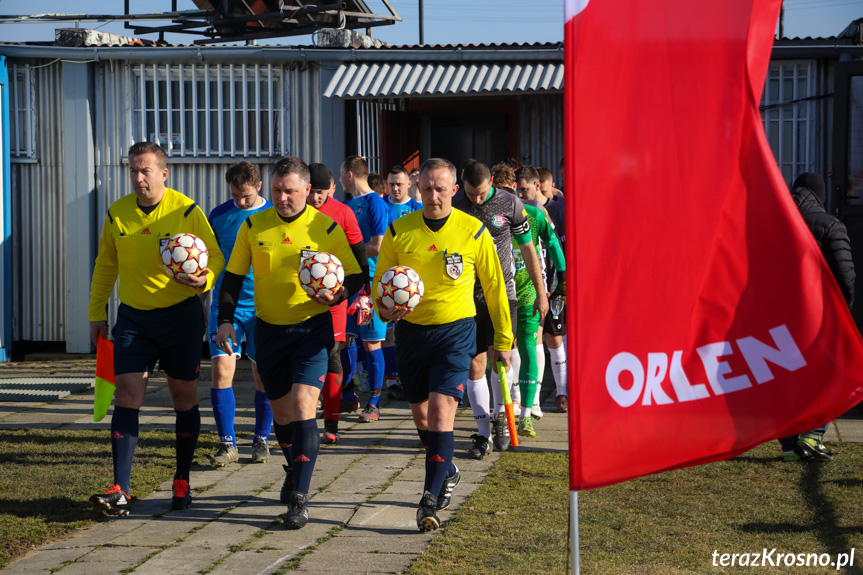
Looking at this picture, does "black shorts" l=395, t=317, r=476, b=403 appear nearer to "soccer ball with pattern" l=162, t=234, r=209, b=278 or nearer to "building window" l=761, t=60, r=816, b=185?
"soccer ball with pattern" l=162, t=234, r=209, b=278

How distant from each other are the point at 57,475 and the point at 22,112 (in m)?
7.79

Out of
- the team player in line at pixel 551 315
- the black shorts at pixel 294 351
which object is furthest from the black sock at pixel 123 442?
the team player in line at pixel 551 315

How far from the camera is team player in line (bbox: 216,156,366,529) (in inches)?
229

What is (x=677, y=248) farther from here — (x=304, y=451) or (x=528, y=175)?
(x=528, y=175)

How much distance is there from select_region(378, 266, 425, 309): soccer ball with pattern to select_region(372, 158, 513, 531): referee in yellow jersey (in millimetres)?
69

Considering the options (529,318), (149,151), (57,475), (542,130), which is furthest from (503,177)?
(542,130)

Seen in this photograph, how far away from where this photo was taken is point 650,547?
17.1 ft

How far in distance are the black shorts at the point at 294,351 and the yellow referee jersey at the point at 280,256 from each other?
0.06 metres

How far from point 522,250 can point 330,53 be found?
249 inches

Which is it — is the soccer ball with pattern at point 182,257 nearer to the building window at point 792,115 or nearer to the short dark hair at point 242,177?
the short dark hair at point 242,177

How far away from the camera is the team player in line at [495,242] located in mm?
7211

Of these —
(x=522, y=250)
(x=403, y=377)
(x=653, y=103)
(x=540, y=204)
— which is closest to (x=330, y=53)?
(x=540, y=204)

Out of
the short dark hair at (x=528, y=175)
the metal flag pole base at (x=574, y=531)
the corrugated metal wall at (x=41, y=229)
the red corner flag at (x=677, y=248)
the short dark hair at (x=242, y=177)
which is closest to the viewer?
the red corner flag at (x=677, y=248)

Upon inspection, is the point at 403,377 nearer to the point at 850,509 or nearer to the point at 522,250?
the point at 522,250
